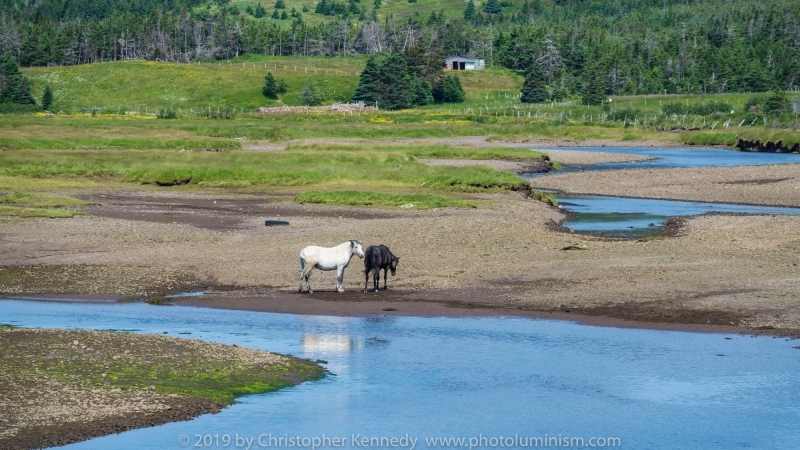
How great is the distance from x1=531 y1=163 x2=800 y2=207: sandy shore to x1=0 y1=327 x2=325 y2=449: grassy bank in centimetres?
3866

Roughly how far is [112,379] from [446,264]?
49.1ft

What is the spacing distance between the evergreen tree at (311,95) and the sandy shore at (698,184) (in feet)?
256

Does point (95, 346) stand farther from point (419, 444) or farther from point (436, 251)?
point (436, 251)

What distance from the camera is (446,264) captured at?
31656 millimetres

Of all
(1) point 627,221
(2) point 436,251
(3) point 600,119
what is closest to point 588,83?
(3) point 600,119

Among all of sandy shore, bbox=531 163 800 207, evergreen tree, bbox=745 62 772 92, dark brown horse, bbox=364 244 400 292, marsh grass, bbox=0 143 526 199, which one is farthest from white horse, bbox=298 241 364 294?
evergreen tree, bbox=745 62 772 92

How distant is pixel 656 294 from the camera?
27.1 meters

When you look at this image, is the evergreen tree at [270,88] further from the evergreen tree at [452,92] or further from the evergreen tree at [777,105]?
the evergreen tree at [777,105]

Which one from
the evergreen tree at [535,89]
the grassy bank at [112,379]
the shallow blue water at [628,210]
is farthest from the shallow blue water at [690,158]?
the grassy bank at [112,379]

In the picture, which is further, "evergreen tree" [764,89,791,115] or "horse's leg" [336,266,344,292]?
"evergreen tree" [764,89,791,115]

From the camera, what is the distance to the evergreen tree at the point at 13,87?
13512cm

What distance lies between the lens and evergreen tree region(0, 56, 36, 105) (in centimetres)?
13512

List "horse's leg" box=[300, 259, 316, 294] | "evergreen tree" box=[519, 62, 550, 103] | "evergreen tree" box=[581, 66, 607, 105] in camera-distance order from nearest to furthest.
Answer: "horse's leg" box=[300, 259, 316, 294] → "evergreen tree" box=[581, 66, 607, 105] → "evergreen tree" box=[519, 62, 550, 103]

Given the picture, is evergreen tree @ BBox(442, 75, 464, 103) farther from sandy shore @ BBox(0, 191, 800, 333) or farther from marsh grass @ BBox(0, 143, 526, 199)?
sandy shore @ BBox(0, 191, 800, 333)
